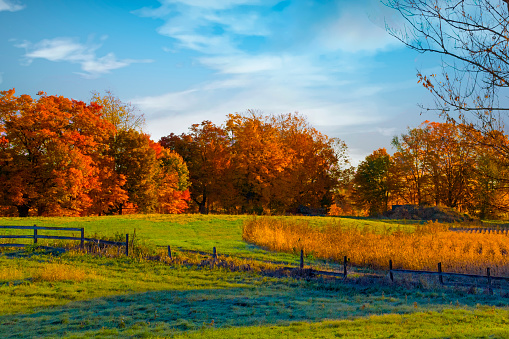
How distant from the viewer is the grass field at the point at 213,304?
9.90 m

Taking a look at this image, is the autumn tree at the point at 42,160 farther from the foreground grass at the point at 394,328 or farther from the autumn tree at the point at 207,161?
the foreground grass at the point at 394,328

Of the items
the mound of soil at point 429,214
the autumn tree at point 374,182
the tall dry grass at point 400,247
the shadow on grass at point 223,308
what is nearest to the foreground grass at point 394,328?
the shadow on grass at point 223,308

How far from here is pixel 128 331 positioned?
9914 mm

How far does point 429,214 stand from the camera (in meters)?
49.4

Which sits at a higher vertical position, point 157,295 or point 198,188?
point 198,188

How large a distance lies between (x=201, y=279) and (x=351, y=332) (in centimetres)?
882

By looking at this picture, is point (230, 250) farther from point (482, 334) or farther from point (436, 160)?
point (436, 160)

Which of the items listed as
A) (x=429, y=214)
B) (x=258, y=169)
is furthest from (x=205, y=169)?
(x=429, y=214)

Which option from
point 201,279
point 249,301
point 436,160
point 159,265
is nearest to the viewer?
point 249,301

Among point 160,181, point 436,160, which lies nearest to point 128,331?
point 160,181

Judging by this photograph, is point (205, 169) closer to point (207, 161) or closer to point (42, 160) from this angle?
point (207, 161)

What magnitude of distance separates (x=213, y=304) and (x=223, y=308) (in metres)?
0.61

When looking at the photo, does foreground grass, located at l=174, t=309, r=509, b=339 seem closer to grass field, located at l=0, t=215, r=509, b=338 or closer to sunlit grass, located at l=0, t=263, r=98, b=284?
grass field, located at l=0, t=215, r=509, b=338

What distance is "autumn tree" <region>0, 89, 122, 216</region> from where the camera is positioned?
40.5 meters
